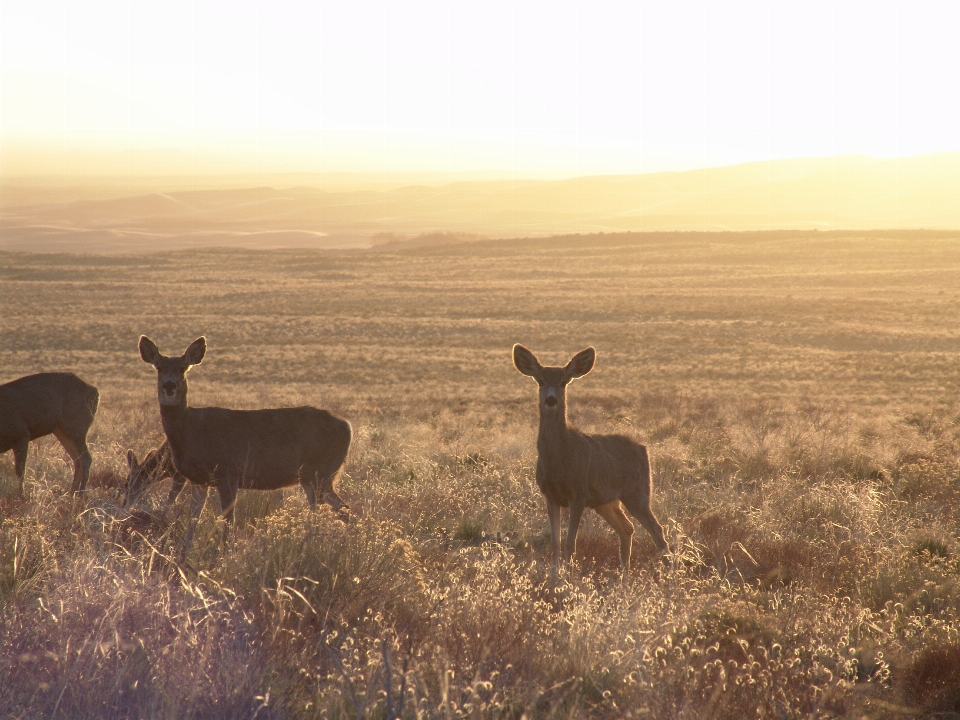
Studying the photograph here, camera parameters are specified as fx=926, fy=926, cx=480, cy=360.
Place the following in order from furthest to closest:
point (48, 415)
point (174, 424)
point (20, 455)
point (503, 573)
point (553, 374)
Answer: point (48, 415), point (20, 455), point (174, 424), point (553, 374), point (503, 573)

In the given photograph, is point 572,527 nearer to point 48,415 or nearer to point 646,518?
point 646,518

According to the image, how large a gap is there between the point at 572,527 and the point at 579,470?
47cm

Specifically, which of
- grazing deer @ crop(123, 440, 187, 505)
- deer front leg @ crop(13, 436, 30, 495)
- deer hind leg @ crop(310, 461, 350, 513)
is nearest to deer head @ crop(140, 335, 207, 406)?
grazing deer @ crop(123, 440, 187, 505)

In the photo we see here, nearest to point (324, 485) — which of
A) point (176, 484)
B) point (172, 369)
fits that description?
point (176, 484)

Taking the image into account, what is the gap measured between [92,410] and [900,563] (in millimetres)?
8209

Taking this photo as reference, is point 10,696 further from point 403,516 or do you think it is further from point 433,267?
point 433,267

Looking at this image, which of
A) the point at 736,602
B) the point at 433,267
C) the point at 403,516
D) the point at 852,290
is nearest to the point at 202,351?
the point at 403,516

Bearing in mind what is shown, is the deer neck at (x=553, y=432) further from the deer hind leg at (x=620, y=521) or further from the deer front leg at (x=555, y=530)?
the deer hind leg at (x=620, y=521)

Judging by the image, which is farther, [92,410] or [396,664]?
[92,410]

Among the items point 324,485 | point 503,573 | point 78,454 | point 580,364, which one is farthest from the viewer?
point 78,454

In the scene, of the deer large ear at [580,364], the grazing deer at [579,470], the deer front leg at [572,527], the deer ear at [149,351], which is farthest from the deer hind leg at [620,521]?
the deer ear at [149,351]

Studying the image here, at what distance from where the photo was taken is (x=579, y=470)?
7.49m

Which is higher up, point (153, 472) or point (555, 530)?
point (153, 472)

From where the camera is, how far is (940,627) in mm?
5691
